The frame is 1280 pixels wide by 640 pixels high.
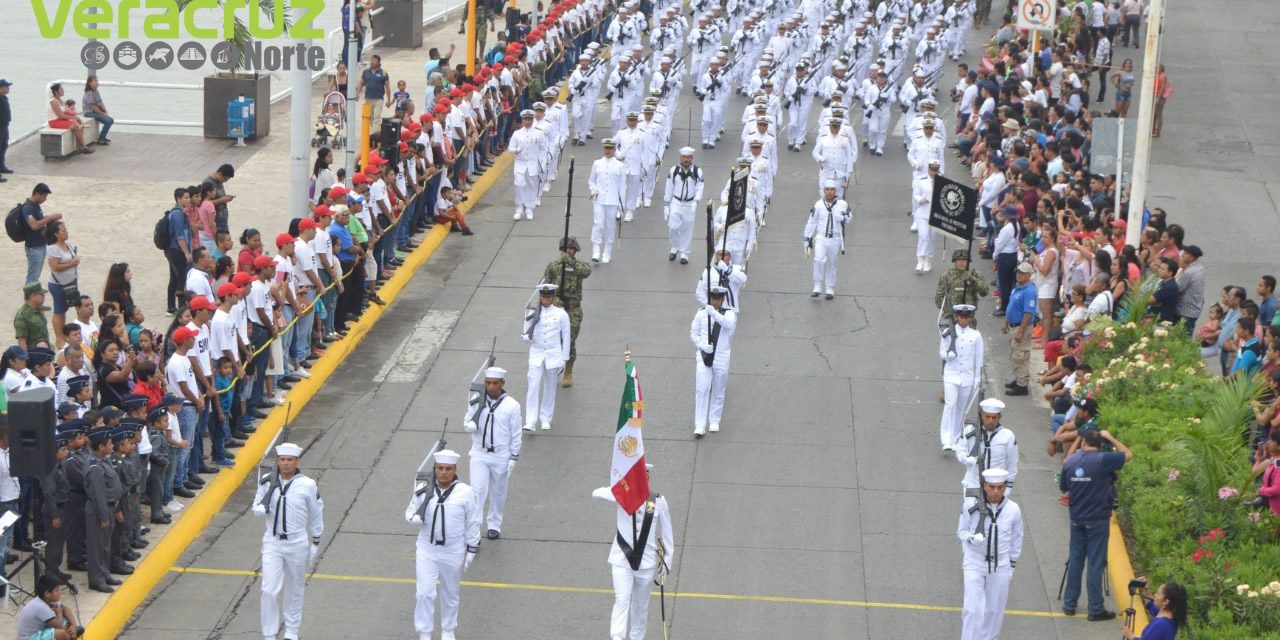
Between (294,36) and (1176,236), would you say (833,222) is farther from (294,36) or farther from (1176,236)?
(294,36)

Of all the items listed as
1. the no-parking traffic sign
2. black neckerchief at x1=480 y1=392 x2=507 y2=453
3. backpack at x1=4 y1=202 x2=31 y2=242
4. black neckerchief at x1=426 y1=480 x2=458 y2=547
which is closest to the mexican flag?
black neckerchief at x1=426 y1=480 x2=458 y2=547

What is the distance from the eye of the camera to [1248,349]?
1659 centimetres

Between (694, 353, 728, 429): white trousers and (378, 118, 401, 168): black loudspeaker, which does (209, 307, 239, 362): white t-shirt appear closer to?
(694, 353, 728, 429): white trousers

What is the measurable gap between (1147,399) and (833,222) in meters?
5.95

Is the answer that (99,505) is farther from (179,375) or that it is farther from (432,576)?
(432,576)

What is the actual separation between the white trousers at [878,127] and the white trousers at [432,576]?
18.3 metres

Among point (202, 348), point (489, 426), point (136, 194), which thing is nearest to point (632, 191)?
point (136, 194)

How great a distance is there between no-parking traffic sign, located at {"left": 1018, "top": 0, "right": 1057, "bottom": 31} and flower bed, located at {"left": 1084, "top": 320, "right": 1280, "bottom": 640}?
1320 centimetres

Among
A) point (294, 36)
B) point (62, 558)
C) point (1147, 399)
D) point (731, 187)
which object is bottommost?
point (62, 558)

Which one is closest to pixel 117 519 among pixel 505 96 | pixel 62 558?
pixel 62 558

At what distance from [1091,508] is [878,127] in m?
17.0

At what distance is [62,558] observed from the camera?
45.5 ft

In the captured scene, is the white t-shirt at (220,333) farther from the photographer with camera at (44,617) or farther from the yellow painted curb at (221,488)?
the photographer with camera at (44,617)

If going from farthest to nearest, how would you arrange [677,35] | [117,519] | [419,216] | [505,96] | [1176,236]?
[677,35]
[505,96]
[419,216]
[1176,236]
[117,519]
